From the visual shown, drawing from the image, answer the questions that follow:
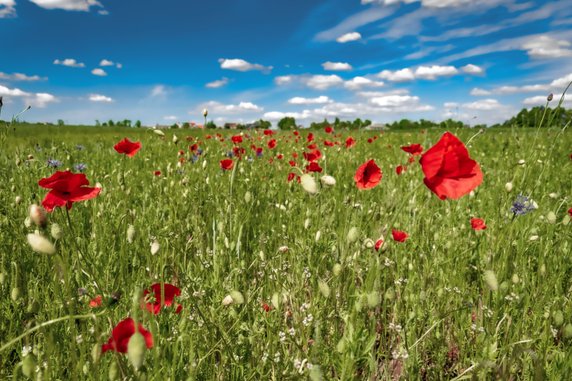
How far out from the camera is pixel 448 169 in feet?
4.42

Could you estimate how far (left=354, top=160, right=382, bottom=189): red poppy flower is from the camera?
219cm

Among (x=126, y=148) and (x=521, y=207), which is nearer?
(x=521, y=207)

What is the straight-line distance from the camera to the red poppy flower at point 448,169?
51.6 inches

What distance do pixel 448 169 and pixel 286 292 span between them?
116cm

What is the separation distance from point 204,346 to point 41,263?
1406mm

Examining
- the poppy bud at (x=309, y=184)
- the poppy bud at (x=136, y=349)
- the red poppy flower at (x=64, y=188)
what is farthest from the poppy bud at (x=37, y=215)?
the poppy bud at (x=309, y=184)

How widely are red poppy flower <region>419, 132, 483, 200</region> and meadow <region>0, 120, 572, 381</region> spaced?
17 centimetres

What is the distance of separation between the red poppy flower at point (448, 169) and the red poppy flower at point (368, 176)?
828mm

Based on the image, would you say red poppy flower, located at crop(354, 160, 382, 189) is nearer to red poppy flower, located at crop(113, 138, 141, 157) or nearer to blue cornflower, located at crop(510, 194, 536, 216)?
blue cornflower, located at crop(510, 194, 536, 216)

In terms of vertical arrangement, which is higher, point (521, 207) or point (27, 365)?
point (521, 207)

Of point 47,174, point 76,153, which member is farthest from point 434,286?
point 76,153

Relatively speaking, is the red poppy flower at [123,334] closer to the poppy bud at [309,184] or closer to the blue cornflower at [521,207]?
the poppy bud at [309,184]

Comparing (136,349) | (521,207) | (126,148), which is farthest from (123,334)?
(521,207)

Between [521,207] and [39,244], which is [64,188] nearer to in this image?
[39,244]
